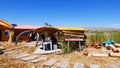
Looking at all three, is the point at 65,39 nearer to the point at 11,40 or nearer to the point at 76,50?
the point at 76,50

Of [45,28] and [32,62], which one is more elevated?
[45,28]

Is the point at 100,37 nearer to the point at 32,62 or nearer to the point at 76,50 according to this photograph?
the point at 76,50

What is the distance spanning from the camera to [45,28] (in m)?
13.9

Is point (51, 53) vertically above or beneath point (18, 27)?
beneath

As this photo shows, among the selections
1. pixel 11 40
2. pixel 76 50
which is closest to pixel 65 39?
pixel 76 50

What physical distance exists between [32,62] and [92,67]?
10.3 feet

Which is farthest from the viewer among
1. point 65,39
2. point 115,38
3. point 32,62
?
point 115,38

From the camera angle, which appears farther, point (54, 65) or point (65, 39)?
point (65, 39)

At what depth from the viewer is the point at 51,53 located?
1199 centimetres

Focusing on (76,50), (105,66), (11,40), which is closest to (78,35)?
(76,50)

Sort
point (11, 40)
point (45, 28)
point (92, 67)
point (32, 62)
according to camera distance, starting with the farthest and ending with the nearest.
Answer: point (11, 40) → point (45, 28) → point (32, 62) → point (92, 67)

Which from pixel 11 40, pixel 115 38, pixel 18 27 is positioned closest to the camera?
pixel 115 38

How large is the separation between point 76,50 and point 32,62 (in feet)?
16.7

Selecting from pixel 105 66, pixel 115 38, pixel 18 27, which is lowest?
pixel 105 66
